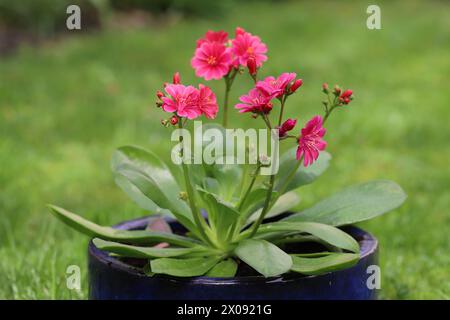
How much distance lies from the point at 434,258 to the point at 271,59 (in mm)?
3254

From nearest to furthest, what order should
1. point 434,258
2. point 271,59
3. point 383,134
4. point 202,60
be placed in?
point 202,60 → point 434,258 → point 383,134 → point 271,59

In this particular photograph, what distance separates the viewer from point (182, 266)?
1.82 meters

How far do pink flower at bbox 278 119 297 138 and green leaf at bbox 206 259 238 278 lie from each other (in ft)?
1.19

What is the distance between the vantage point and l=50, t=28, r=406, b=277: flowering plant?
1740 millimetres

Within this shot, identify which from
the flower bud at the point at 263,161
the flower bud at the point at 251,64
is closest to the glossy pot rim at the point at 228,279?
the flower bud at the point at 263,161

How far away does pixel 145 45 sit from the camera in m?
6.17

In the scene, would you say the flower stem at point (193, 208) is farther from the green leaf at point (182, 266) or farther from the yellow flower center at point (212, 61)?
the yellow flower center at point (212, 61)

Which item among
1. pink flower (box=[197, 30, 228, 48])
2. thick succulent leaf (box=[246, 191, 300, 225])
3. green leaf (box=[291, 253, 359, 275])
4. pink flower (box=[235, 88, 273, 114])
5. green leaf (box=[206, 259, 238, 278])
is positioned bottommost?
Result: green leaf (box=[206, 259, 238, 278])

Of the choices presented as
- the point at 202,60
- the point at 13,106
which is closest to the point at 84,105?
the point at 13,106

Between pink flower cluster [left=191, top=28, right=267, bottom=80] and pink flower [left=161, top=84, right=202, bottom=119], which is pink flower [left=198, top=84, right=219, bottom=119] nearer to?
pink flower [left=161, top=84, right=202, bottom=119]

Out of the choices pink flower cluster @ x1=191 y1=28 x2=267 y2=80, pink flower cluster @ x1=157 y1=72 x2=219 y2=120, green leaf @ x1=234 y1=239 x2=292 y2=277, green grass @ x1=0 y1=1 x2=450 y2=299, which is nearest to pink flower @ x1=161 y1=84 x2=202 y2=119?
pink flower cluster @ x1=157 y1=72 x2=219 y2=120

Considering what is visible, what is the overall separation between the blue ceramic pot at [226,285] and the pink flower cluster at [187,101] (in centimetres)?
39

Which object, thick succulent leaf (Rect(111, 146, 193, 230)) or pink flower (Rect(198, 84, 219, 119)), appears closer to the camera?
pink flower (Rect(198, 84, 219, 119))
